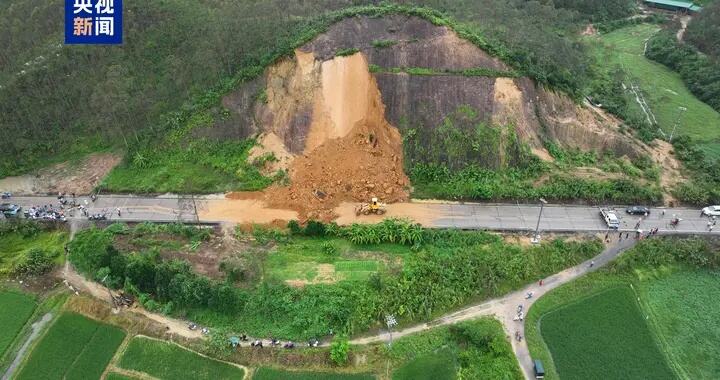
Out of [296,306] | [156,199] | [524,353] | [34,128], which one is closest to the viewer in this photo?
[524,353]

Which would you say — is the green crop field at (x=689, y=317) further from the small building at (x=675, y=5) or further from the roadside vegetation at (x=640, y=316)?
the small building at (x=675, y=5)

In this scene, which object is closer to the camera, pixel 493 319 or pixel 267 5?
pixel 493 319

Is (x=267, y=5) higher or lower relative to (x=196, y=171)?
higher

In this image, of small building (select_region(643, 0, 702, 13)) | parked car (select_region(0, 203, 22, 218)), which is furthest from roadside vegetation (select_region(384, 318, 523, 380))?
small building (select_region(643, 0, 702, 13))

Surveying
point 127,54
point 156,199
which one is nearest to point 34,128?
point 127,54

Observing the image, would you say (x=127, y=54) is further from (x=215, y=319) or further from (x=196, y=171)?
(x=215, y=319)

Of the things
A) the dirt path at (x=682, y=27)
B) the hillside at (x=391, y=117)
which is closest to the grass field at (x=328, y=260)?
the hillside at (x=391, y=117)
